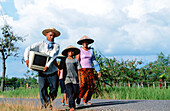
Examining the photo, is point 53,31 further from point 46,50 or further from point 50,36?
point 46,50

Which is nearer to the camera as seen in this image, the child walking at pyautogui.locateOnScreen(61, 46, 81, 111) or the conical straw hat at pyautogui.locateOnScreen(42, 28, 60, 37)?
the conical straw hat at pyautogui.locateOnScreen(42, 28, 60, 37)

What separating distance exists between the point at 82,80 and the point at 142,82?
57.3ft

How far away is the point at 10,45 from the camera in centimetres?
2316

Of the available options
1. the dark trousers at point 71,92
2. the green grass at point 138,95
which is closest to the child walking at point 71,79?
the dark trousers at point 71,92

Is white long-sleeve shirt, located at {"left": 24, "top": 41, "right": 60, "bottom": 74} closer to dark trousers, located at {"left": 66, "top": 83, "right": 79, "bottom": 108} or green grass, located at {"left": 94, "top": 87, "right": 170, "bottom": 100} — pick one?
dark trousers, located at {"left": 66, "top": 83, "right": 79, "bottom": 108}

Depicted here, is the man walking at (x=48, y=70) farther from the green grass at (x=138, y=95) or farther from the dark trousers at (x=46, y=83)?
the green grass at (x=138, y=95)

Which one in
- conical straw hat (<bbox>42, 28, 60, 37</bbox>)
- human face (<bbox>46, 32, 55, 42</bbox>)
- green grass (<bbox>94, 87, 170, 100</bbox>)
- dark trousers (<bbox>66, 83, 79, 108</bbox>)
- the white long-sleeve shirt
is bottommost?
green grass (<bbox>94, 87, 170, 100</bbox>)

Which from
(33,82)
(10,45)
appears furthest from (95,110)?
(10,45)

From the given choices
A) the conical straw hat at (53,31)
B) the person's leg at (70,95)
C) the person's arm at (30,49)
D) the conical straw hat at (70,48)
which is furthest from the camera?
the conical straw hat at (70,48)

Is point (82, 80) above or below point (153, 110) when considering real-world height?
above

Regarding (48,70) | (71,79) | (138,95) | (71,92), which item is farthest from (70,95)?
(138,95)

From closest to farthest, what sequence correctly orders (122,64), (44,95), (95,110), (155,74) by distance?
1. (44,95)
2. (95,110)
3. (122,64)
4. (155,74)

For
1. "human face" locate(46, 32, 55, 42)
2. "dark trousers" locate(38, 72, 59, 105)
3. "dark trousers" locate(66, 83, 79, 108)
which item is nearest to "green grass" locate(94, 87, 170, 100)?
"dark trousers" locate(66, 83, 79, 108)

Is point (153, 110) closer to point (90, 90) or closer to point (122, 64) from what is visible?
point (90, 90)
